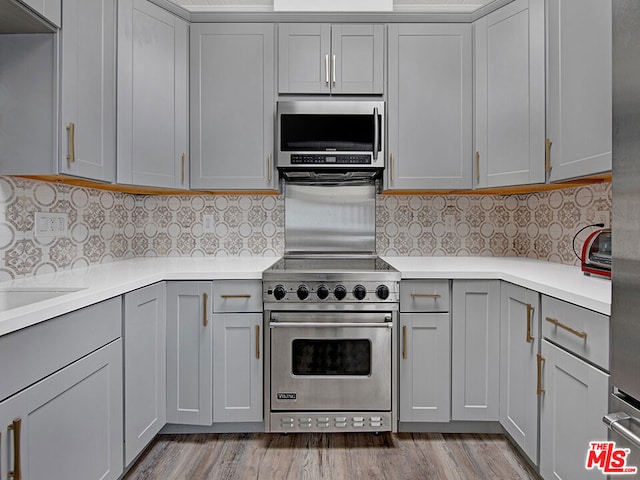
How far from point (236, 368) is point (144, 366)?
449 millimetres

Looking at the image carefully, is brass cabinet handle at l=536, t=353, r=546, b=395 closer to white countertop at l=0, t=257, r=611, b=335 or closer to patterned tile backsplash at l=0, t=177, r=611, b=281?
white countertop at l=0, t=257, r=611, b=335

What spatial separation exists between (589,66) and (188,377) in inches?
93.2

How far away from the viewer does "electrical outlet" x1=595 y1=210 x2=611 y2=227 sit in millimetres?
1909

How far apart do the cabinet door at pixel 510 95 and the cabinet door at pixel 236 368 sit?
1.63 meters

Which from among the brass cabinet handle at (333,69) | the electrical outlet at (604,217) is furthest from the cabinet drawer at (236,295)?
the electrical outlet at (604,217)

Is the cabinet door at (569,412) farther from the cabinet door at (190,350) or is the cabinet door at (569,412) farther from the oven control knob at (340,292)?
the cabinet door at (190,350)

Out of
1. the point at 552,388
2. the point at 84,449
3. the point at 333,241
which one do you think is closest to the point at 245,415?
the point at 84,449

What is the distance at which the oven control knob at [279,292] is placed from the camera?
6.39 ft

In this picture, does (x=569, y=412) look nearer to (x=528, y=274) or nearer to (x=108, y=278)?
(x=528, y=274)

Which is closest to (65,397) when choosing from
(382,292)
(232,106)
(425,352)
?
(382,292)

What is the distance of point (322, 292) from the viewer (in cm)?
194

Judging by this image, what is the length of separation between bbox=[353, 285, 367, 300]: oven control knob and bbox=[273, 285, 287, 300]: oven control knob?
1.20 feet

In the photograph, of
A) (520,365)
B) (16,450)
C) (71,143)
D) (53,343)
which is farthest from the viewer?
(520,365)

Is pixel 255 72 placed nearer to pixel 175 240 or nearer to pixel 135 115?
pixel 135 115
